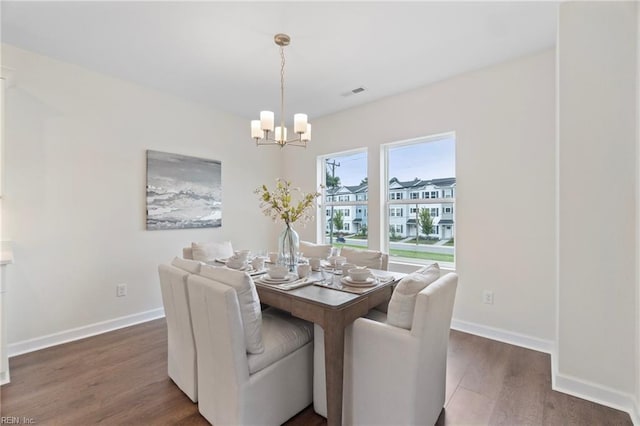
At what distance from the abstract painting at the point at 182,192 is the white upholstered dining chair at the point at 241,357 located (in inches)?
85.0

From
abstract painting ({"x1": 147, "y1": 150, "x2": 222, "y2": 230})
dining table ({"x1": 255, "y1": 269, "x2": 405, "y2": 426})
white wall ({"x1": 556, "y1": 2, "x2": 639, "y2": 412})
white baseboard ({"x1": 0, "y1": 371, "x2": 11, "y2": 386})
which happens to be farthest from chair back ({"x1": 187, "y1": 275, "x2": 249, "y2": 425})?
white wall ({"x1": 556, "y1": 2, "x2": 639, "y2": 412})

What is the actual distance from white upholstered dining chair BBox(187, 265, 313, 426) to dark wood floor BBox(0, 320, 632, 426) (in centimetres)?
20

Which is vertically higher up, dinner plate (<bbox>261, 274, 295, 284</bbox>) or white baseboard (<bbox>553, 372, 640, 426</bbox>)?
dinner plate (<bbox>261, 274, 295, 284</bbox>)

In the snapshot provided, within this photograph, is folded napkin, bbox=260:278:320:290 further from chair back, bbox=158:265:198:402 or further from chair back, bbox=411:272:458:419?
chair back, bbox=411:272:458:419

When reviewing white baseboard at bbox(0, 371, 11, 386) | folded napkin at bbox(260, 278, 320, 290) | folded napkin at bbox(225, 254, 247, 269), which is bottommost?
white baseboard at bbox(0, 371, 11, 386)

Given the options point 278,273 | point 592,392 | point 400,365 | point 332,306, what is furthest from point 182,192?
point 592,392

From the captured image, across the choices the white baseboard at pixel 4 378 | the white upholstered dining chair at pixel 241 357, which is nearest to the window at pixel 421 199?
the white upholstered dining chair at pixel 241 357

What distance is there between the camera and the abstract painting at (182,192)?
3492 millimetres

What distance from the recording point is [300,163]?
4824mm

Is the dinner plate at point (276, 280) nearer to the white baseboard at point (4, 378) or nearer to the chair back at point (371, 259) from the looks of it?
the chair back at point (371, 259)

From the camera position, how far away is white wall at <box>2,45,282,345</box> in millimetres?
2646

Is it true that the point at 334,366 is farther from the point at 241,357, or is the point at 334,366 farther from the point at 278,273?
the point at 278,273

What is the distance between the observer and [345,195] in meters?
4.42

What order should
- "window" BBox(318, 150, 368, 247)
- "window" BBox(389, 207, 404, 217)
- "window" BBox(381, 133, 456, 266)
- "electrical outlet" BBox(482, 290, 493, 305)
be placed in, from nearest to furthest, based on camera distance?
"electrical outlet" BBox(482, 290, 493, 305) → "window" BBox(381, 133, 456, 266) → "window" BBox(389, 207, 404, 217) → "window" BBox(318, 150, 368, 247)
